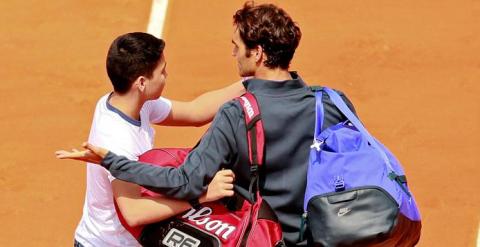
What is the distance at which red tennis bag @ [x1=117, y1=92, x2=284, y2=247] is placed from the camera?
15.5ft

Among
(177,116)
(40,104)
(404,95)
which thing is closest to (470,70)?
(404,95)

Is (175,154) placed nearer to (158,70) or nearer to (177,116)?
(158,70)

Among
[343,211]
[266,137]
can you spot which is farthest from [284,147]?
[343,211]

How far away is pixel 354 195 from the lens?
4680 mm

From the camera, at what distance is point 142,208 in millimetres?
4805

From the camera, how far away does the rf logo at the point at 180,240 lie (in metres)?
4.77

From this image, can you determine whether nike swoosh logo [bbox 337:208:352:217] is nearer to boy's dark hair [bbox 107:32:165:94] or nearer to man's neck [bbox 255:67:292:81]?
Result: man's neck [bbox 255:67:292:81]

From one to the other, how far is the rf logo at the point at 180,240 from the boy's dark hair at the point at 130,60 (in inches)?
32.9

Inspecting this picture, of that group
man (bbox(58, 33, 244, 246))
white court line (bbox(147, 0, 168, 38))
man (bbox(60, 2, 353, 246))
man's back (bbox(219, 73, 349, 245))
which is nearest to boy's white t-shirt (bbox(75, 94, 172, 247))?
man (bbox(58, 33, 244, 246))

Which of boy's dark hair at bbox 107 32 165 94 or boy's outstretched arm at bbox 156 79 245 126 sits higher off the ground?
boy's dark hair at bbox 107 32 165 94

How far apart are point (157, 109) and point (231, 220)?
3.67 feet

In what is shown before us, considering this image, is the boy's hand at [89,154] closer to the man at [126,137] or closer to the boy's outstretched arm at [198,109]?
the man at [126,137]

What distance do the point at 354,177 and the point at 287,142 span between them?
14.4 inches

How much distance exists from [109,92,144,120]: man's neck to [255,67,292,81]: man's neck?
2.19 ft
